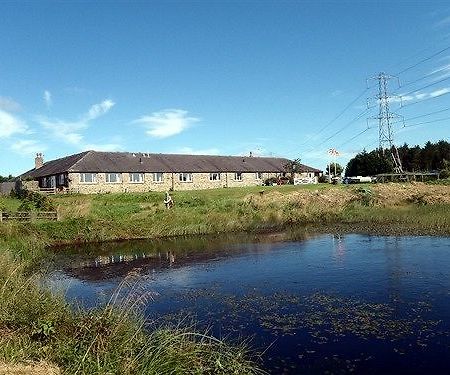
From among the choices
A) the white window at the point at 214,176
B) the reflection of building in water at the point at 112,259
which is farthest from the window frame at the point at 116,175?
the reflection of building in water at the point at 112,259

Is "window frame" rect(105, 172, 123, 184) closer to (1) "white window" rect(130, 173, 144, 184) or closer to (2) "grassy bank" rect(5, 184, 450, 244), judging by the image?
(1) "white window" rect(130, 173, 144, 184)

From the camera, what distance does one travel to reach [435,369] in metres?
11.4

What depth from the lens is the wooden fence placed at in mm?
38062

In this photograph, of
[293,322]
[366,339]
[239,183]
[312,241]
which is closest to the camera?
[366,339]

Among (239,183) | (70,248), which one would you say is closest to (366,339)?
(70,248)

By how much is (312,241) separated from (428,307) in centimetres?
1729

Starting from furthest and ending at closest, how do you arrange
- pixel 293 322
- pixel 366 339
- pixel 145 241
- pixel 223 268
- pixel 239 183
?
pixel 239 183, pixel 145 241, pixel 223 268, pixel 293 322, pixel 366 339

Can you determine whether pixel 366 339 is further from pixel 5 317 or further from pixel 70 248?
pixel 70 248

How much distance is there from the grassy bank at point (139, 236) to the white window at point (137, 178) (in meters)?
16.2

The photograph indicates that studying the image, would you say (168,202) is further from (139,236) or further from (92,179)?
(92,179)

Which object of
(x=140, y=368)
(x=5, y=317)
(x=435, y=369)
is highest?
(x=5, y=317)

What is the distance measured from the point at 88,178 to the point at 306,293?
171 feet

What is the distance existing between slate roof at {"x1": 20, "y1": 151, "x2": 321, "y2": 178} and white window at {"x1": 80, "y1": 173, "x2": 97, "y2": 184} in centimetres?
65

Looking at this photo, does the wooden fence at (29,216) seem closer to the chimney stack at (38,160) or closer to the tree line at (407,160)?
the chimney stack at (38,160)
